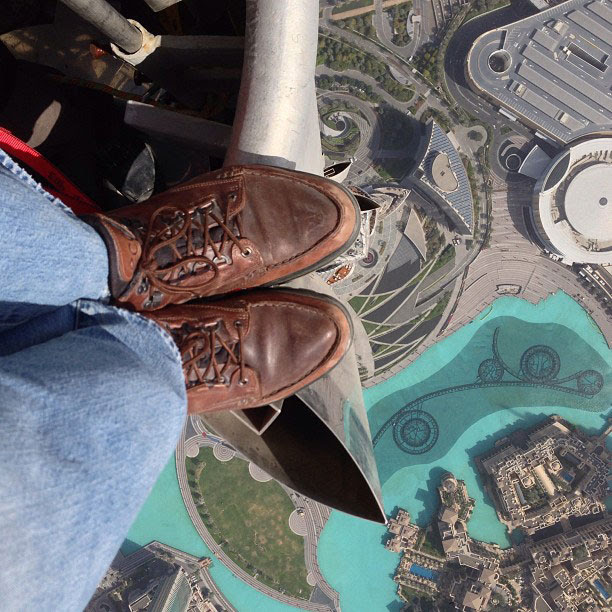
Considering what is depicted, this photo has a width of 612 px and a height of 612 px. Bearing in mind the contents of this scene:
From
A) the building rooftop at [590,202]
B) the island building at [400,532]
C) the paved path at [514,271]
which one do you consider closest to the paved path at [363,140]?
the paved path at [514,271]

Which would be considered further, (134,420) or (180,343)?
(180,343)

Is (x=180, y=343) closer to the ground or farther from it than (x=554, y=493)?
farther from it

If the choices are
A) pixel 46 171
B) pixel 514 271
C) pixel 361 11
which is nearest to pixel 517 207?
pixel 514 271

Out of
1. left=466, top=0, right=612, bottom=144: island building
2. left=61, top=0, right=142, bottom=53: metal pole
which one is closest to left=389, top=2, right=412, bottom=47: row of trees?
left=466, top=0, right=612, bottom=144: island building

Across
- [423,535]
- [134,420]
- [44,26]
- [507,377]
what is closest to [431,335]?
[507,377]

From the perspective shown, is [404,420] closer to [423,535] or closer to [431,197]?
[423,535]

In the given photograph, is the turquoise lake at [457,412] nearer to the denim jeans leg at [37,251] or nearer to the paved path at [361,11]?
the paved path at [361,11]
